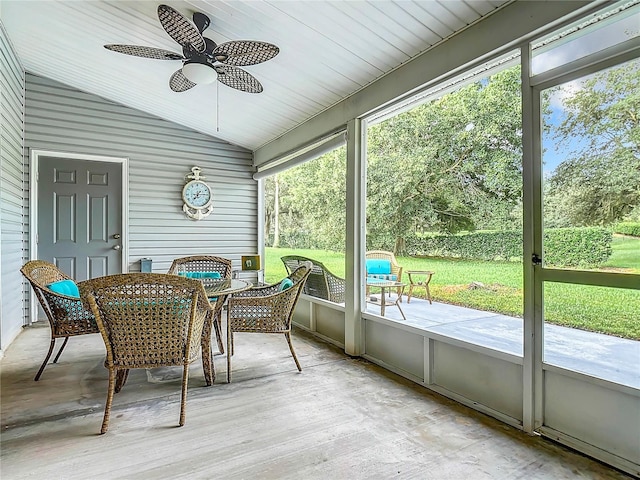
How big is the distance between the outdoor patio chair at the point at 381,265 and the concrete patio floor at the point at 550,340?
1.48 feet

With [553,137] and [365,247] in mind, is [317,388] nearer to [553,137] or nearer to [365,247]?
[365,247]

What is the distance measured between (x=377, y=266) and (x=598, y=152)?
2117 millimetres

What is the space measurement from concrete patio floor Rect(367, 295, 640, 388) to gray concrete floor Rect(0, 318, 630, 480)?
0.46 metres

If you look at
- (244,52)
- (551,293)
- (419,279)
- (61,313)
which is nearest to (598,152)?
(551,293)

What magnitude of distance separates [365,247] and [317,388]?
1.43 meters

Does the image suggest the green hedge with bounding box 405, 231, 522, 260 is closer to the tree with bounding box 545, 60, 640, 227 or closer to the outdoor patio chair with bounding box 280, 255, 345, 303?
the tree with bounding box 545, 60, 640, 227

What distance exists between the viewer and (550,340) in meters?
2.12

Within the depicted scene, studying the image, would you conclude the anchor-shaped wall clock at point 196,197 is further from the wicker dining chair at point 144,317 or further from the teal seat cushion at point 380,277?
the wicker dining chair at point 144,317

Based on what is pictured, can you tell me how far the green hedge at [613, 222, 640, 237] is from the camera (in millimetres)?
1807

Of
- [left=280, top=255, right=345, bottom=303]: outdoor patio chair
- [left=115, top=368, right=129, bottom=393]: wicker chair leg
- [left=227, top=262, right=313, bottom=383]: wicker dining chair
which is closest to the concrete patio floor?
[left=280, top=255, right=345, bottom=303]: outdoor patio chair

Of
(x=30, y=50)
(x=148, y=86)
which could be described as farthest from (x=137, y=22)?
(x=30, y=50)

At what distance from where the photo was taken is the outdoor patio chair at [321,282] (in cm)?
396

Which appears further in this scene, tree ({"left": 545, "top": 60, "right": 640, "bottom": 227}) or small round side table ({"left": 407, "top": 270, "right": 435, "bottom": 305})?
small round side table ({"left": 407, "top": 270, "right": 435, "bottom": 305})

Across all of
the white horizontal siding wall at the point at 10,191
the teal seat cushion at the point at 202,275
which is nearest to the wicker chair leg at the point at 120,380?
the teal seat cushion at the point at 202,275
